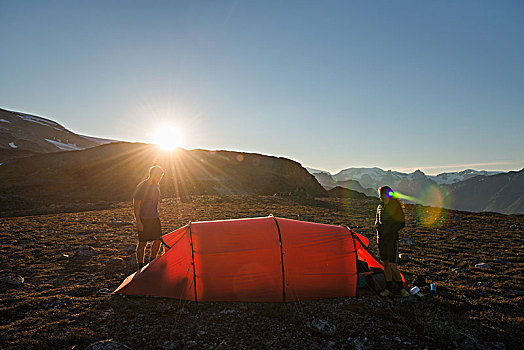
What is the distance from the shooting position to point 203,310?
232 inches

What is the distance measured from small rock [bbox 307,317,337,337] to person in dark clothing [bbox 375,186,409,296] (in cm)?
228

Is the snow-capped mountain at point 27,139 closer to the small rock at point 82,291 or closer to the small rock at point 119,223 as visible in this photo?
the small rock at point 119,223

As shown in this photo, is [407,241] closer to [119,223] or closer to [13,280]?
[13,280]

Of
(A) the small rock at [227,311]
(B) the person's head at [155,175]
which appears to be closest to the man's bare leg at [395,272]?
(A) the small rock at [227,311]

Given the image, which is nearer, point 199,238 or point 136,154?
point 199,238

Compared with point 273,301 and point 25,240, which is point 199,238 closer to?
point 273,301

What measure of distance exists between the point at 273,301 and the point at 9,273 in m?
7.62

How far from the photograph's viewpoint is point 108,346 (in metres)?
4.36

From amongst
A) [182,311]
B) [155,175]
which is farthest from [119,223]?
[182,311]

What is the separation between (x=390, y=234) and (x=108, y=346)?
6.43m

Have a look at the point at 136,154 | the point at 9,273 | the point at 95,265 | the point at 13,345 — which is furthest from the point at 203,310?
the point at 136,154

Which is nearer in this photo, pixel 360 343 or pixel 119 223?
pixel 360 343

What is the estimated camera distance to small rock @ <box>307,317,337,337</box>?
502 centimetres

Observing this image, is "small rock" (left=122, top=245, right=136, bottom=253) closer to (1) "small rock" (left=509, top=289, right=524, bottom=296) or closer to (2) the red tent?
(2) the red tent
